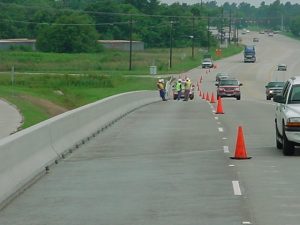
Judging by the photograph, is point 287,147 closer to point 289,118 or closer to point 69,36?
point 289,118

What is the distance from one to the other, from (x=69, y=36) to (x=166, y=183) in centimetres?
14576

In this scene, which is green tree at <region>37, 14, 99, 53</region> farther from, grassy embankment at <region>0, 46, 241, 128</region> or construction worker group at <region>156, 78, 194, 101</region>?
construction worker group at <region>156, 78, 194, 101</region>

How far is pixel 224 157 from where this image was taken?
2153 cm

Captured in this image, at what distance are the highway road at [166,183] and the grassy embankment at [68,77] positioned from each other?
1363 centimetres

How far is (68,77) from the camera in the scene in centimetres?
9106

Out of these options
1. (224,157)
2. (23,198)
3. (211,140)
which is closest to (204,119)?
(211,140)

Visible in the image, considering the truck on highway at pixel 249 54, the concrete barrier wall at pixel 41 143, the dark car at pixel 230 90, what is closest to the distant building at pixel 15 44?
the truck on highway at pixel 249 54

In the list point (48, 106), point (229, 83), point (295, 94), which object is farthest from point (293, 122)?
point (229, 83)

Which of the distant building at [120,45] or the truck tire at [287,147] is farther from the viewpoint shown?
the distant building at [120,45]

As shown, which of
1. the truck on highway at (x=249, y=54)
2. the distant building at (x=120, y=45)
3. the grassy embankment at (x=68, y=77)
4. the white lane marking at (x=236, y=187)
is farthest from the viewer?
the distant building at (x=120, y=45)

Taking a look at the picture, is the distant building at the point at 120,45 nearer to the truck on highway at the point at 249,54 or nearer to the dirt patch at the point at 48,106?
the truck on highway at the point at 249,54

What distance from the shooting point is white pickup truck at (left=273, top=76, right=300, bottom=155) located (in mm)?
20734

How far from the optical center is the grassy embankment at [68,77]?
55700 millimetres

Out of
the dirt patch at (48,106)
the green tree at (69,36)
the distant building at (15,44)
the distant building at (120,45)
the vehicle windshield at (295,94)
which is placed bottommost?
the distant building at (120,45)
